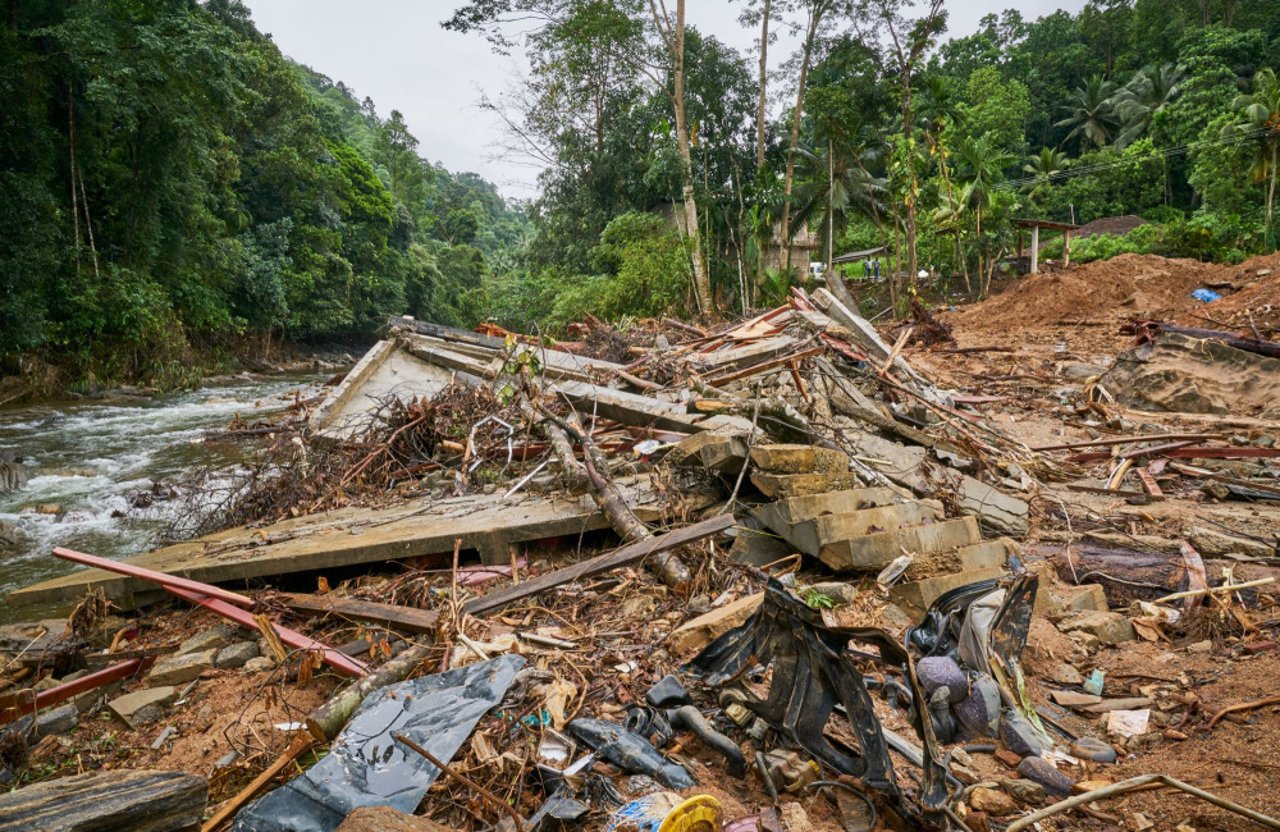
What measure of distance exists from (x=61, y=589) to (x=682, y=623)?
12.4ft

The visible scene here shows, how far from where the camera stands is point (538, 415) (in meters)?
5.21

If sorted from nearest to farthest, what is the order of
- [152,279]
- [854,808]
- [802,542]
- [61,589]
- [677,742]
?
[854,808] → [677,742] → [802,542] → [61,589] → [152,279]

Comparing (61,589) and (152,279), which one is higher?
(152,279)

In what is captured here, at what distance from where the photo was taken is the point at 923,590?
297cm

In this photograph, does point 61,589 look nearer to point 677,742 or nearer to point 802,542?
point 677,742

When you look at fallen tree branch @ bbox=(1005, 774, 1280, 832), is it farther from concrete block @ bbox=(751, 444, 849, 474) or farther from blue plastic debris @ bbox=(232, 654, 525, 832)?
concrete block @ bbox=(751, 444, 849, 474)

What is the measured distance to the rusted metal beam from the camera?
8.86 feet

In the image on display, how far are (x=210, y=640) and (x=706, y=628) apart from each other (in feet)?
8.27

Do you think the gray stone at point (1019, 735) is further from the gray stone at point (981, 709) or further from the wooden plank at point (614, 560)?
the wooden plank at point (614, 560)

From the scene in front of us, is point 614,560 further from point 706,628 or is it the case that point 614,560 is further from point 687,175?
point 687,175

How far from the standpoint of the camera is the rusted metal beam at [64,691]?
270 cm

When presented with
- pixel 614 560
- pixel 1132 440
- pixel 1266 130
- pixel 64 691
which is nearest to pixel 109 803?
pixel 64 691

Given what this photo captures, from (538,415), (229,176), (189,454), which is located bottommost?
(189,454)

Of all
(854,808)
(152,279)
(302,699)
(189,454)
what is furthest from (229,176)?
(854,808)
